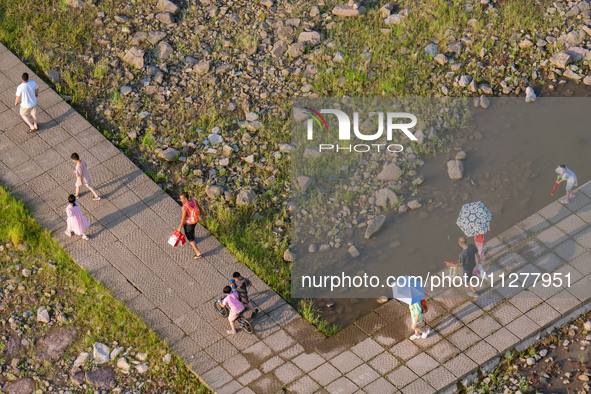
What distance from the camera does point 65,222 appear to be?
48.9 feet

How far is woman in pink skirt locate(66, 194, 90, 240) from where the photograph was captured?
1412 cm

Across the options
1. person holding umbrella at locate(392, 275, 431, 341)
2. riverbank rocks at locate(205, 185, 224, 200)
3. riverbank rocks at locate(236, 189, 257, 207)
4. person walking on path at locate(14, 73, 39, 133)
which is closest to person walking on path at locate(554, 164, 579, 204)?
person holding umbrella at locate(392, 275, 431, 341)

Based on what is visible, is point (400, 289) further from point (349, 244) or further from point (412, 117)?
point (412, 117)

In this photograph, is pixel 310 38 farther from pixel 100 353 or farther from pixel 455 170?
pixel 100 353

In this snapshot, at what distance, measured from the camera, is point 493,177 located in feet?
50.8

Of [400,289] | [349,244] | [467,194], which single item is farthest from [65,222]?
[467,194]

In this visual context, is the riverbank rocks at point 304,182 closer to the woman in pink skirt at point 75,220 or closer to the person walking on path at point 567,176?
the woman in pink skirt at point 75,220

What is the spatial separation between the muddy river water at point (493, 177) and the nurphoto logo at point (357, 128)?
0.83 m

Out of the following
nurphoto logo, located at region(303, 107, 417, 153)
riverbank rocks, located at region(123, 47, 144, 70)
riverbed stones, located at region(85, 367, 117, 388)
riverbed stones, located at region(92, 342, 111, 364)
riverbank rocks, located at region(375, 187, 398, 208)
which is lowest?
riverbed stones, located at region(85, 367, 117, 388)

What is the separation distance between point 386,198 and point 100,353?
5.51 m

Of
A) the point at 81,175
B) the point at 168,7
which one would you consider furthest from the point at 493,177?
the point at 168,7

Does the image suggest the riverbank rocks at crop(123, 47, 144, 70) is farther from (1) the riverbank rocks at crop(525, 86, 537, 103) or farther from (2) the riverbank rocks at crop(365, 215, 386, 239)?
(1) the riverbank rocks at crop(525, 86, 537, 103)

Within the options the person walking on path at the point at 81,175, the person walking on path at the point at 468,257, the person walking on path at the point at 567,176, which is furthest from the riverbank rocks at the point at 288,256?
the person walking on path at the point at 567,176

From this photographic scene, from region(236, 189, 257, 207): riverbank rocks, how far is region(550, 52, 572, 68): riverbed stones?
266 inches
